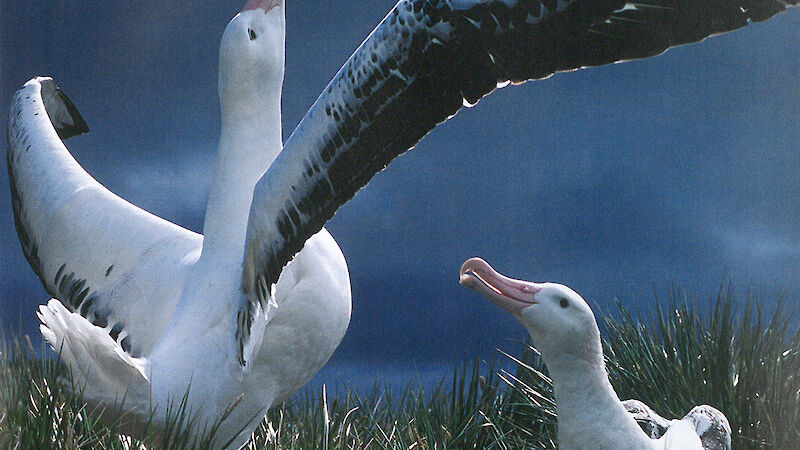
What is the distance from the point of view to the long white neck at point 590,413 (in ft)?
7.81

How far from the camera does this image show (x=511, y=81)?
2.27 metres

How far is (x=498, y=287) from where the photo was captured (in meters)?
2.55

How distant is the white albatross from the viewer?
240cm

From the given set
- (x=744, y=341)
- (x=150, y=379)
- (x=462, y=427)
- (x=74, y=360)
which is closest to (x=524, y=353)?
(x=462, y=427)

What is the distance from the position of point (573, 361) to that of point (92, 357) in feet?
5.24

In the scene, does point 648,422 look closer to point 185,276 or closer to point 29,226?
point 185,276

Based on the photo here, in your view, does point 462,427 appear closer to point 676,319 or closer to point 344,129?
point 676,319

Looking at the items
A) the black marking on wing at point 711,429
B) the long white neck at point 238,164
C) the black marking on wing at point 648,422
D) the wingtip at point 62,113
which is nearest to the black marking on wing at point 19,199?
the wingtip at point 62,113

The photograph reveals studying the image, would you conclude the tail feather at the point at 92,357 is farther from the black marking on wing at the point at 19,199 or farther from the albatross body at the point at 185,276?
the black marking on wing at the point at 19,199

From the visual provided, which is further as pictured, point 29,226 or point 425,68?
point 29,226

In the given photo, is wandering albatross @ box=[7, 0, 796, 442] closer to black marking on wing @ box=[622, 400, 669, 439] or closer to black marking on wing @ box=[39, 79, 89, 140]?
black marking on wing @ box=[39, 79, 89, 140]

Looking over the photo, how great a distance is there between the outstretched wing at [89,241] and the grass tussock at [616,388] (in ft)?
1.33

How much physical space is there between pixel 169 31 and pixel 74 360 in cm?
195

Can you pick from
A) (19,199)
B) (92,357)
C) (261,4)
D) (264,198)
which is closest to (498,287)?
(264,198)
